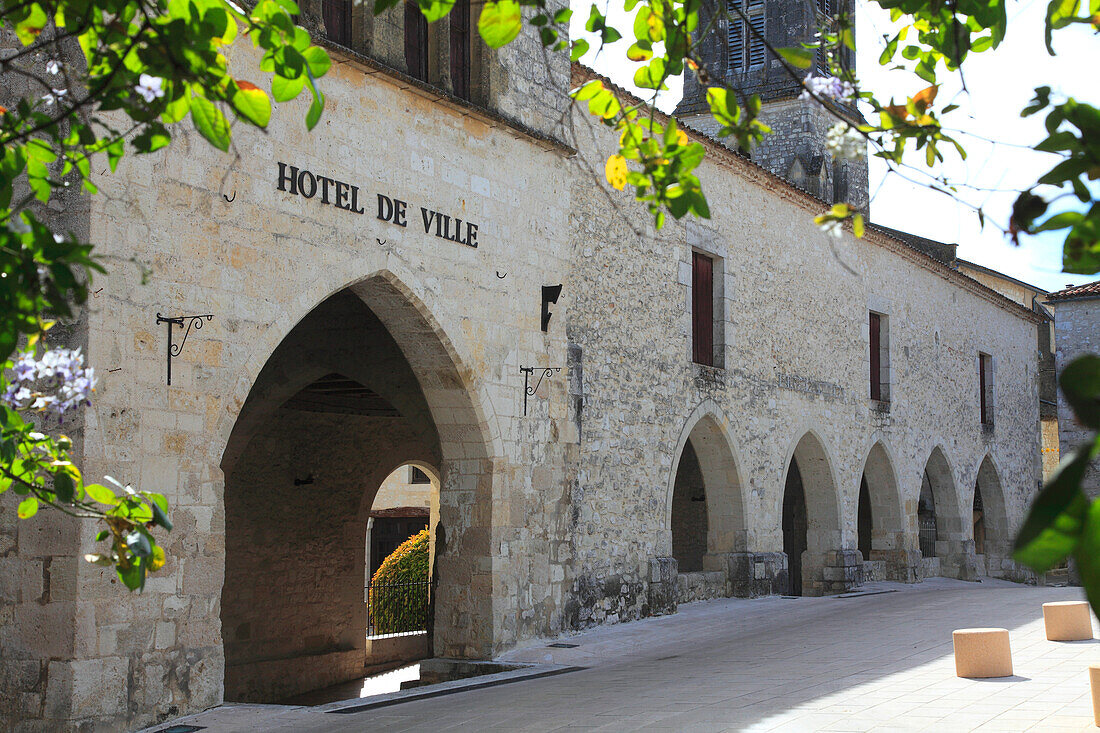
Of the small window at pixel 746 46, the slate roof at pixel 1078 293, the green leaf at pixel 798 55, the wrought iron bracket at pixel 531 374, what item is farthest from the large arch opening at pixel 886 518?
the green leaf at pixel 798 55

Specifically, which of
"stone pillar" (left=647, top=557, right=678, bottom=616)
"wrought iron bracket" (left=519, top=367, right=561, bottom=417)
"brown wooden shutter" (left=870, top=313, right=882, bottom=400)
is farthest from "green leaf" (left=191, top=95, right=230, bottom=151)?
"brown wooden shutter" (left=870, top=313, right=882, bottom=400)

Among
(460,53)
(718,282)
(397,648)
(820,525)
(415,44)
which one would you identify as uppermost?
(460,53)

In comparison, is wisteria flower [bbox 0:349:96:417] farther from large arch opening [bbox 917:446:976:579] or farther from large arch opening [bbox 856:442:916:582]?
large arch opening [bbox 917:446:976:579]

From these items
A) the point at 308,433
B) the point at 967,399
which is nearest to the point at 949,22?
the point at 308,433

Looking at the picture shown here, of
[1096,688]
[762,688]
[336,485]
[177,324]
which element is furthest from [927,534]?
[177,324]

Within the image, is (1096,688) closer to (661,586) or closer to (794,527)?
(661,586)

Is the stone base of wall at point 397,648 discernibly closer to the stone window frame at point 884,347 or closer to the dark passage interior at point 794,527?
the dark passage interior at point 794,527

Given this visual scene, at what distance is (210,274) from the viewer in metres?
7.47

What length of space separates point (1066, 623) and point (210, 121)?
8.63 m

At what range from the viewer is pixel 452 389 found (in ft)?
31.9

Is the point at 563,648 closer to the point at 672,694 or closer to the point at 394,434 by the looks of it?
the point at 672,694

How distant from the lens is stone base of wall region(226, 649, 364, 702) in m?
12.9

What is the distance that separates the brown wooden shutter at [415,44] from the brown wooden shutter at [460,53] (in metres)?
0.33

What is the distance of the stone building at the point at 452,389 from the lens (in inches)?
272
